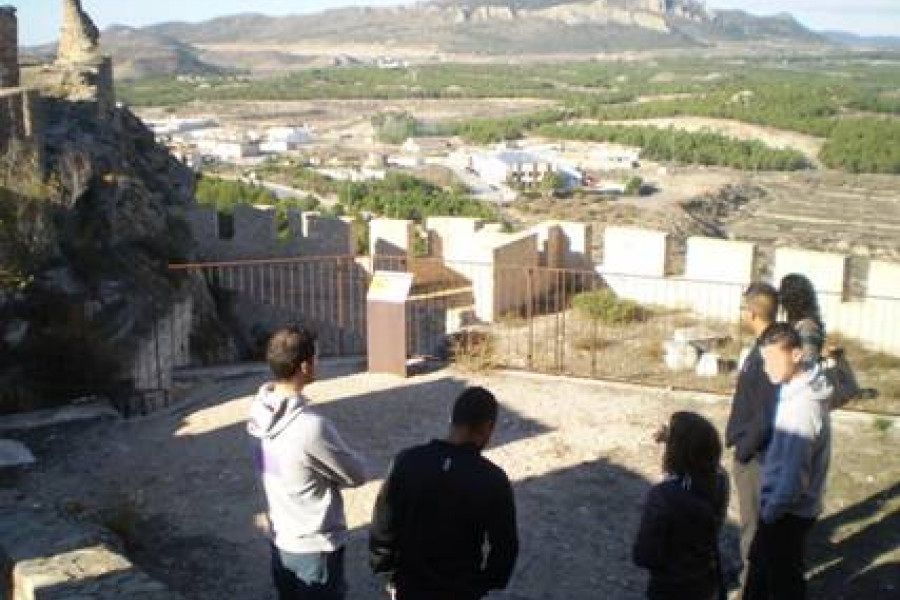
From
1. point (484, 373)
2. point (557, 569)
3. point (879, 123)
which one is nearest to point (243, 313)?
point (484, 373)

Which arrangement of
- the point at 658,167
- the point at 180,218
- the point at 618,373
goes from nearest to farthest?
the point at 618,373
the point at 180,218
the point at 658,167

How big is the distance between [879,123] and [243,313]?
77.9 metres

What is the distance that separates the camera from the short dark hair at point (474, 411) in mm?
3758

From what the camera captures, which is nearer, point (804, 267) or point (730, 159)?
point (804, 267)

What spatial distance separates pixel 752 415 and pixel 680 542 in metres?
1.33

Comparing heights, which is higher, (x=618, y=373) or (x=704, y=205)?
(x=618, y=373)

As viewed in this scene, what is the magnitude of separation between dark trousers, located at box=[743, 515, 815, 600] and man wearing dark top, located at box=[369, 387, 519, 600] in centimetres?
173

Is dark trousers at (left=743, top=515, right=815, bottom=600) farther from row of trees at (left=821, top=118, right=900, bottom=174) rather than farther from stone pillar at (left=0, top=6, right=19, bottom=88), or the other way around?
row of trees at (left=821, top=118, right=900, bottom=174)

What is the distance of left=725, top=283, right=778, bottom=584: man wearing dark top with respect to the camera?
5.12 m

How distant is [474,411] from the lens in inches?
148

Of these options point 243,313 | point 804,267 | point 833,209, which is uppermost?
point 804,267

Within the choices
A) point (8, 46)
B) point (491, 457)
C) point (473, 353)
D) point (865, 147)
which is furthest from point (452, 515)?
point (865, 147)

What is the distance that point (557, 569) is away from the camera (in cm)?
661

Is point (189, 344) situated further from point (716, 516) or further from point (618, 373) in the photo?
point (716, 516)
